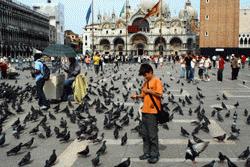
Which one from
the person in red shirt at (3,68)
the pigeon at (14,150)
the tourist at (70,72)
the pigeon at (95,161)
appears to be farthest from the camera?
the person in red shirt at (3,68)

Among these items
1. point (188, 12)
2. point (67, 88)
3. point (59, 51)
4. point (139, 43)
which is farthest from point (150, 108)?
point (188, 12)

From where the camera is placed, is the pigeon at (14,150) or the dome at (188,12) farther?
the dome at (188,12)

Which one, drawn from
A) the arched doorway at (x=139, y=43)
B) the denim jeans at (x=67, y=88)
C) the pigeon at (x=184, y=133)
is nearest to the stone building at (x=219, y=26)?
the arched doorway at (x=139, y=43)

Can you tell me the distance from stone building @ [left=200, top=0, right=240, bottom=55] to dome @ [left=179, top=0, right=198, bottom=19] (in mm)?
39939

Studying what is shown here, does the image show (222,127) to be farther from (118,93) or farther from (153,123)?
(118,93)

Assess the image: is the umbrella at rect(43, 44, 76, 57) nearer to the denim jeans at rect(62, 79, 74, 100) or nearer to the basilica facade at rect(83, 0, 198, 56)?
the denim jeans at rect(62, 79, 74, 100)

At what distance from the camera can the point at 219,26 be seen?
66688mm

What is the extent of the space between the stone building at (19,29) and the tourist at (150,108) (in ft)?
195

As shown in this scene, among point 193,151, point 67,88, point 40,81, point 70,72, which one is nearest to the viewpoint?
point 193,151

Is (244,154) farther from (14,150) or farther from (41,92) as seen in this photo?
(41,92)

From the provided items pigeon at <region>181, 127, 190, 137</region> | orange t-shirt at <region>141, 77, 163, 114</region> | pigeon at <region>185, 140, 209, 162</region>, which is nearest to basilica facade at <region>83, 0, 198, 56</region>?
pigeon at <region>181, 127, 190, 137</region>

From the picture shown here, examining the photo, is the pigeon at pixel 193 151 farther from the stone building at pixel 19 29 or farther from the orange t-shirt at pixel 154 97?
the stone building at pixel 19 29

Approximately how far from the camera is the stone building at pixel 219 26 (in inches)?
2598

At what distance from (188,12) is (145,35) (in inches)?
756
